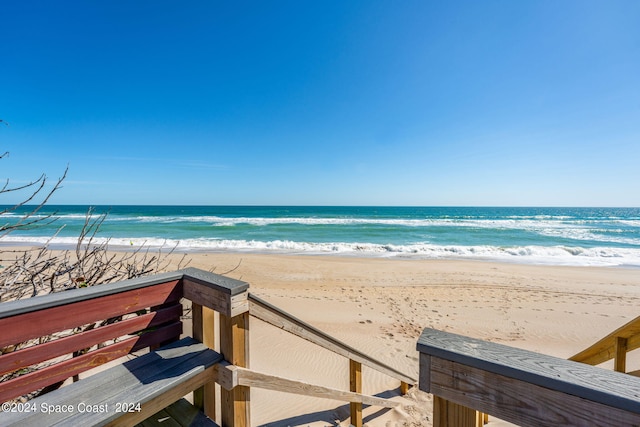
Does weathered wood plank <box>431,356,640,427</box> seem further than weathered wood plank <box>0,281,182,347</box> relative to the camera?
No

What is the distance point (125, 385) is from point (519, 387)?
1813 mm

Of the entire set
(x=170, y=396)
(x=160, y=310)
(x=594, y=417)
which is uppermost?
(x=594, y=417)

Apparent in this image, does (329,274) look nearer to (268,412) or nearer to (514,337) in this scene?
(514,337)

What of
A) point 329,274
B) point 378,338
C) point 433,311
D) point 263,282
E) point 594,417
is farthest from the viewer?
point 329,274

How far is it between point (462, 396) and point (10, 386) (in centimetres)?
210

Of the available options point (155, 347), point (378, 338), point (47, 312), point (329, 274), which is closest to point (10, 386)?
point (47, 312)

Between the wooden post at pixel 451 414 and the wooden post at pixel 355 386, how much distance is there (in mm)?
2107

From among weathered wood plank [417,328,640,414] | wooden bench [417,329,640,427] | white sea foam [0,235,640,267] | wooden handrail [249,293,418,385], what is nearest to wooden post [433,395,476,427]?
wooden bench [417,329,640,427]

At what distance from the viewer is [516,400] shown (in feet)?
2.73

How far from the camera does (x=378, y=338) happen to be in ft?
17.1

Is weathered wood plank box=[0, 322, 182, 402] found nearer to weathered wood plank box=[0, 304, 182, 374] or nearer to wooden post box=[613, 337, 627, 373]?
weathered wood plank box=[0, 304, 182, 374]

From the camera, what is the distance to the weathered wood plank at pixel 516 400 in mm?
716

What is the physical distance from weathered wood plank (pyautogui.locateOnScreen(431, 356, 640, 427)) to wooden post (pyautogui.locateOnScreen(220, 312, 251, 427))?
1155 millimetres

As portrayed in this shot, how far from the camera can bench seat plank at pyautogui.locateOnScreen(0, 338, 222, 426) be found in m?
1.20
